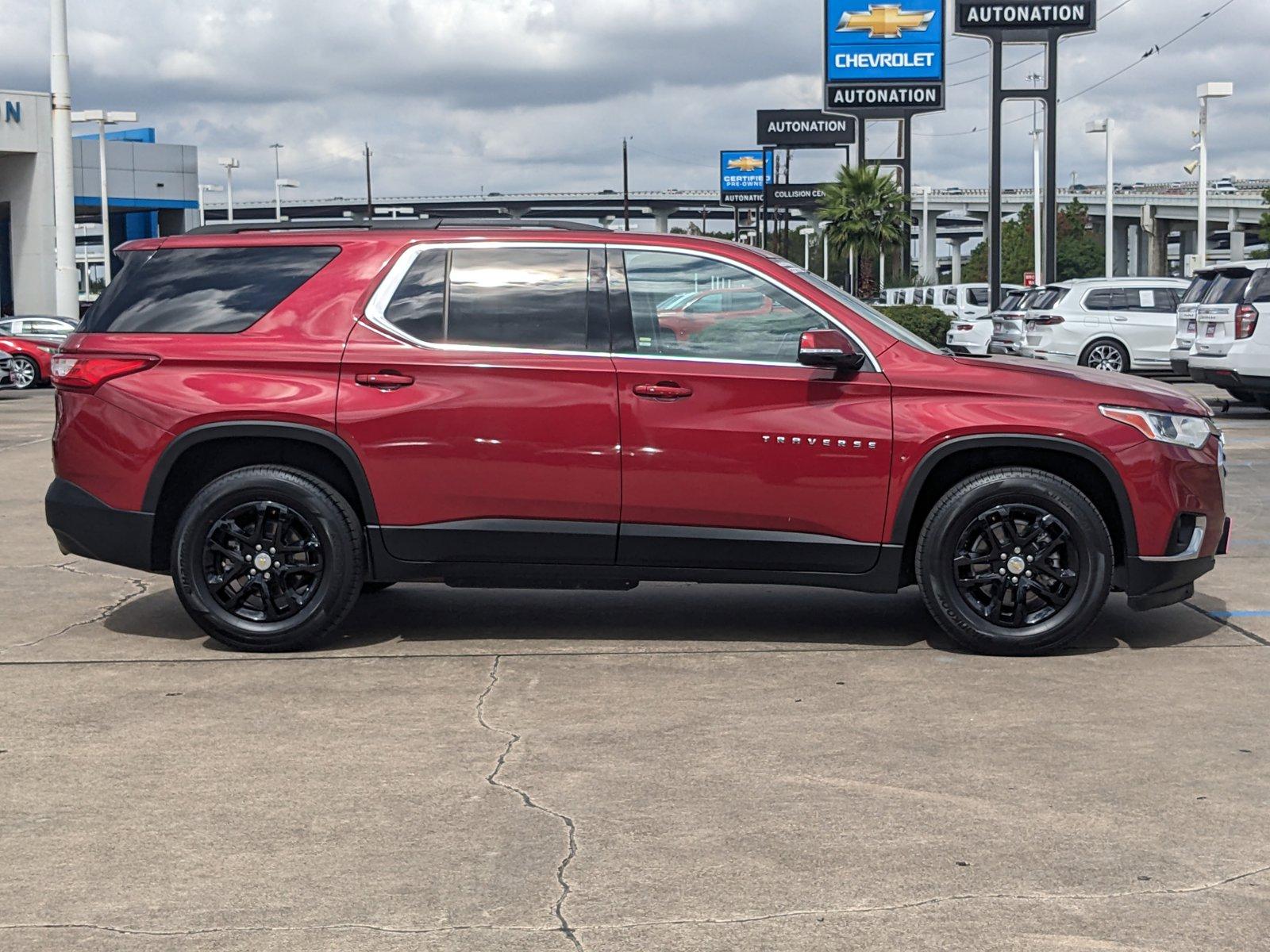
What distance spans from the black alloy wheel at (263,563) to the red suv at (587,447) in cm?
1

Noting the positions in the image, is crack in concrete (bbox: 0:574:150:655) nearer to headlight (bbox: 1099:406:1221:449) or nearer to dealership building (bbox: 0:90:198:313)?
headlight (bbox: 1099:406:1221:449)

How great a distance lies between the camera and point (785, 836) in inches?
176

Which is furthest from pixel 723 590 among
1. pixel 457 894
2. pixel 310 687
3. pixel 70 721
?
pixel 457 894

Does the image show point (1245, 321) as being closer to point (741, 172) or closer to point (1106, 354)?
point (1106, 354)

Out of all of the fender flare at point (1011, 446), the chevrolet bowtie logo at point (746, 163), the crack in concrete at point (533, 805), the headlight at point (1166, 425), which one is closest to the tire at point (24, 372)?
the crack in concrete at point (533, 805)

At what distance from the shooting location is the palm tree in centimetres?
6378

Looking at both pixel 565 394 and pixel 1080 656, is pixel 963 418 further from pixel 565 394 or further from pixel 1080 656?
pixel 565 394

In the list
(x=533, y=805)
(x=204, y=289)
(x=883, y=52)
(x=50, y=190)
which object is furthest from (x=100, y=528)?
(x=883, y=52)

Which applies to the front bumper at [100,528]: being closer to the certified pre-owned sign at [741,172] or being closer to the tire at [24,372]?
the tire at [24,372]

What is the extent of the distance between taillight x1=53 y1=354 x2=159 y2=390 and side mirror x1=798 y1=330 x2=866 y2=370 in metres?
2.71

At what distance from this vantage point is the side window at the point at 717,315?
6.75m

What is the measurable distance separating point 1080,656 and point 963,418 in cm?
113

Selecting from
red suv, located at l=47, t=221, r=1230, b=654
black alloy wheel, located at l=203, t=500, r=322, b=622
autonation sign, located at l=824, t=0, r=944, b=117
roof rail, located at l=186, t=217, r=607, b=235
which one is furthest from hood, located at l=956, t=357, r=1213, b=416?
autonation sign, located at l=824, t=0, r=944, b=117

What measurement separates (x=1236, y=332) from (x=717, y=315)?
12.6 m
